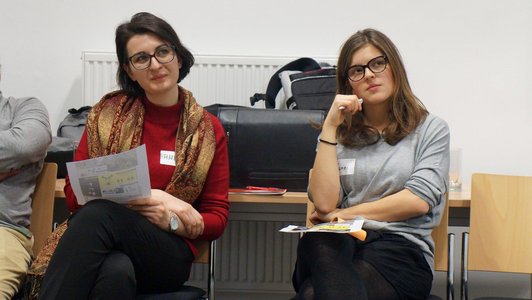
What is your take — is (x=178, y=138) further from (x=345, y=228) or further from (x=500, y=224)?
(x=500, y=224)

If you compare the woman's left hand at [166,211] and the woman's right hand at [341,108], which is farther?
the woman's right hand at [341,108]

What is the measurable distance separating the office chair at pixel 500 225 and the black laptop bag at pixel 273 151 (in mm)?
612

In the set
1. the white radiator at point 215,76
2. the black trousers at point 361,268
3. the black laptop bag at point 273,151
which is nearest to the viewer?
the black trousers at point 361,268

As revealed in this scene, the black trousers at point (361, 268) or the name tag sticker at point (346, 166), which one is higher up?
Result: the name tag sticker at point (346, 166)

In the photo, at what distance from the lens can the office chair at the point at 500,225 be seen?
2082 mm

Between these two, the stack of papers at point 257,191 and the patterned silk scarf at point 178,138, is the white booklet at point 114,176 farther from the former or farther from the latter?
the stack of papers at point 257,191

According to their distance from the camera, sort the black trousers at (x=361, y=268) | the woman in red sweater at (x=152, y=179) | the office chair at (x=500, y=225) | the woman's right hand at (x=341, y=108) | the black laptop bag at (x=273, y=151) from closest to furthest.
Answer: the black trousers at (x=361, y=268), the woman in red sweater at (x=152, y=179), the woman's right hand at (x=341, y=108), the office chair at (x=500, y=225), the black laptop bag at (x=273, y=151)

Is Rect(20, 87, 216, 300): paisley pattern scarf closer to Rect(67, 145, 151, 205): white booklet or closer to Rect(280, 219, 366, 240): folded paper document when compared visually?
Rect(67, 145, 151, 205): white booklet

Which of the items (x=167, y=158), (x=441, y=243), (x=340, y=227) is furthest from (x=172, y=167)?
(x=441, y=243)

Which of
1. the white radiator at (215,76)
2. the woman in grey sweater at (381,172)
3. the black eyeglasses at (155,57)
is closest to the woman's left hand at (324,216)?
the woman in grey sweater at (381,172)

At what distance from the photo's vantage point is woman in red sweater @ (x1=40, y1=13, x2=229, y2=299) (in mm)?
1682

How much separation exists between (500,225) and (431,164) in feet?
1.33

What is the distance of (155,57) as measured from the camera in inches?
79.2

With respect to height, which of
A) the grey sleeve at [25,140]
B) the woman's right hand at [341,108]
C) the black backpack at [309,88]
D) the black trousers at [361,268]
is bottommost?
the black trousers at [361,268]
